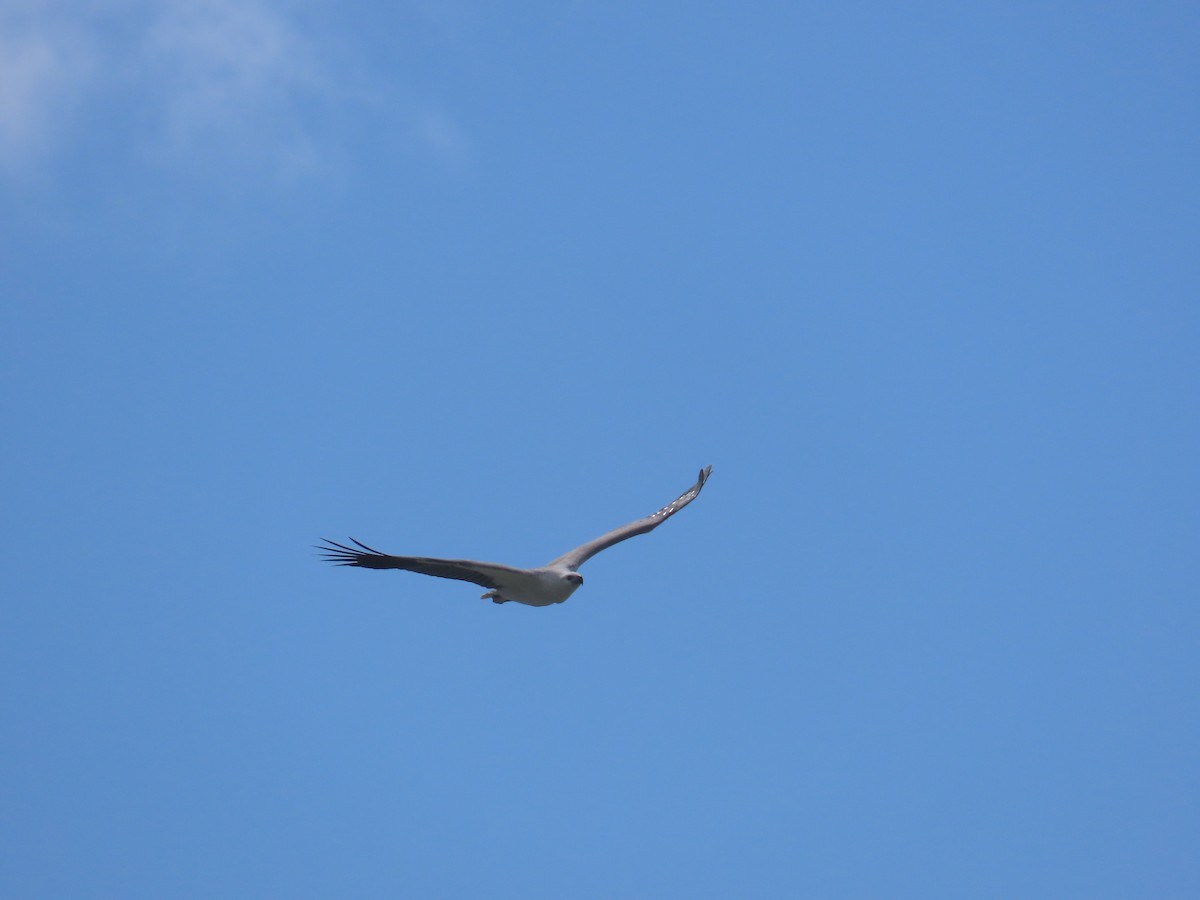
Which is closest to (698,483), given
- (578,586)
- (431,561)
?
(578,586)

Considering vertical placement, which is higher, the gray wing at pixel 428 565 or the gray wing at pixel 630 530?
the gray wing at pixel 630 530

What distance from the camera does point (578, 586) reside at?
20.8 m

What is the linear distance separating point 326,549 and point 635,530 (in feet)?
24.8

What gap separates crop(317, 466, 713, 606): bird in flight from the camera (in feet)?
58.5

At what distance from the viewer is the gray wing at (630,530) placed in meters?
21.9

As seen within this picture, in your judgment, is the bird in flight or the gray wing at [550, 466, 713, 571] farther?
the gray wing at [550, 466, 713, 571]

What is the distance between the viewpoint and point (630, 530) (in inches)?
931

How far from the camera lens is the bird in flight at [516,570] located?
17.8 metres

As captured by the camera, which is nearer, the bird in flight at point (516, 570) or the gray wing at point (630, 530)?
the bird in flight at point (516, 570)

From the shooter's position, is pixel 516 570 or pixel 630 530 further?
pixel 630 530

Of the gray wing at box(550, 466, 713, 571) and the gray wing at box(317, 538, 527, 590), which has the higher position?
the gray wing at box(550, 466, 713, 571)

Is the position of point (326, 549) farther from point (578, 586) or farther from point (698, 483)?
point (698, 483)

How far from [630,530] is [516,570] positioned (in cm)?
493

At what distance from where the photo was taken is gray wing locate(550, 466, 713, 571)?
71.9ft
